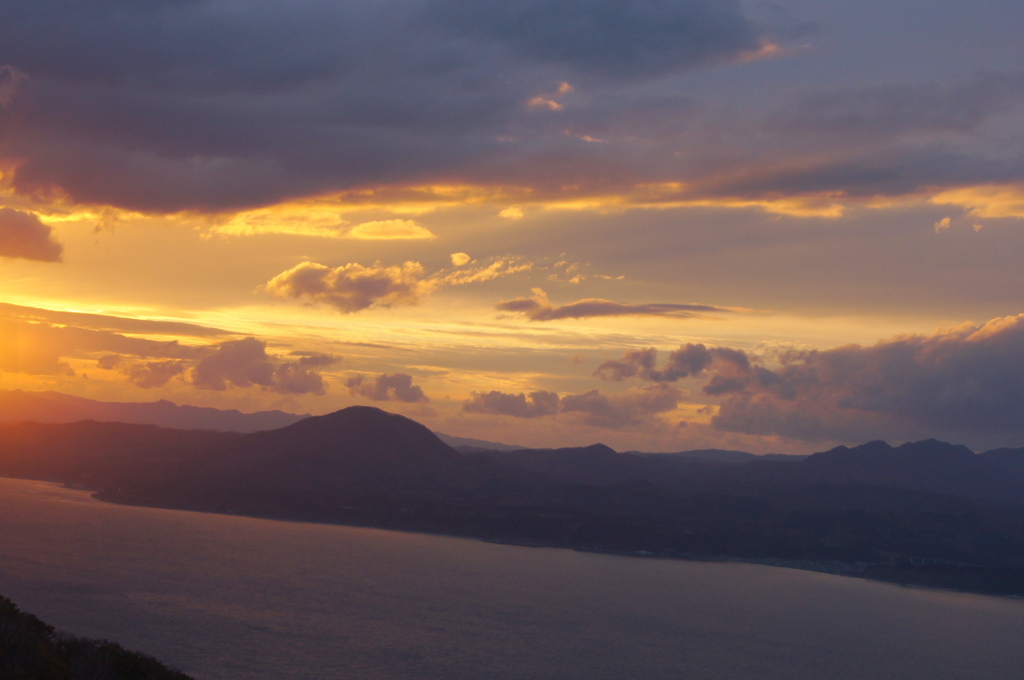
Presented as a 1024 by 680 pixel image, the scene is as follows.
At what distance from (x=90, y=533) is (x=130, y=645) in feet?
319

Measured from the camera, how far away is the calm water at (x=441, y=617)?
326ft

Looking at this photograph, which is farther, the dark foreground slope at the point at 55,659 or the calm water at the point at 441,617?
the calm water at the point at 441,617

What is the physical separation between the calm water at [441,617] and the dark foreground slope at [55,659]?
87.3 feet

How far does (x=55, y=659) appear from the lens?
49.0m

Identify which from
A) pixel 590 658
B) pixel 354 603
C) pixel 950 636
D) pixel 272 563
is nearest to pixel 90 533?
pixel 272 563

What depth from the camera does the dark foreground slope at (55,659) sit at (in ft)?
151

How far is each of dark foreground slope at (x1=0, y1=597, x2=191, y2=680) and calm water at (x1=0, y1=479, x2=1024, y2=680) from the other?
87.3ft

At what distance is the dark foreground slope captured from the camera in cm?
4612

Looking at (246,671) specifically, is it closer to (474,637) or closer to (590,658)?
(474,637)

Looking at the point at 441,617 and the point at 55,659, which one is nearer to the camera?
the point at 55,659

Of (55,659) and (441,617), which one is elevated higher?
(55,659)

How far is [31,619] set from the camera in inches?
2438

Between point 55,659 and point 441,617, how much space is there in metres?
80.8

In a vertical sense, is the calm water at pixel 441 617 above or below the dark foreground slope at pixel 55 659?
below
